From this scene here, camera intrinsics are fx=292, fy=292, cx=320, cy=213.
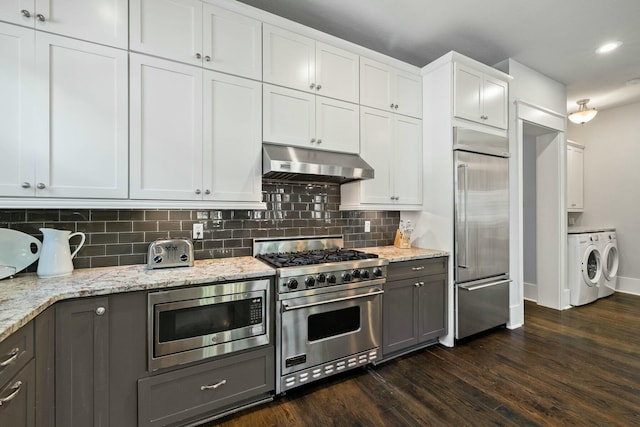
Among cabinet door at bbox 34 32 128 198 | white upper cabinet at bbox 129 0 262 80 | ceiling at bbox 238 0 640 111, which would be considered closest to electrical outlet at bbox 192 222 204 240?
cabinet door at bbox 34 32 128 198

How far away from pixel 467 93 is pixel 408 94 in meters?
0.58

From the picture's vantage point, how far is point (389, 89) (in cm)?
287

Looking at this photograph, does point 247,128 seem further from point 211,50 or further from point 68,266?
point 68,266

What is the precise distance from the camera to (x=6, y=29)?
5.14ft

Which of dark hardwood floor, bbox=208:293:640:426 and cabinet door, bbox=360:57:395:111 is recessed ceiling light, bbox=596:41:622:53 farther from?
dark hardwood floor, bbox=208:293:640:426

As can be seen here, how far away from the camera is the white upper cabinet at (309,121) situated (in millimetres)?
2295

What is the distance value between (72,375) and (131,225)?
0.97 m

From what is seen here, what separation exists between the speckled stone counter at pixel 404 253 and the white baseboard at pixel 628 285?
428 cm

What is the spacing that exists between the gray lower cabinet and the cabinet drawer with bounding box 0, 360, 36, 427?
2157mm

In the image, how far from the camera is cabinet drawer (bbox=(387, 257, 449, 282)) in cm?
254

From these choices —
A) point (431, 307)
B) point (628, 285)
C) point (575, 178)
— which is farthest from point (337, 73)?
point (628, 285)

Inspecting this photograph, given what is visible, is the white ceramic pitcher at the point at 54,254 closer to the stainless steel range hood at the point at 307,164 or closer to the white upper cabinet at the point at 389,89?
the stainless steel range hood at the point at 307,164

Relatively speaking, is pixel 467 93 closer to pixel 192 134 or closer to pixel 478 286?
pixel 478 286

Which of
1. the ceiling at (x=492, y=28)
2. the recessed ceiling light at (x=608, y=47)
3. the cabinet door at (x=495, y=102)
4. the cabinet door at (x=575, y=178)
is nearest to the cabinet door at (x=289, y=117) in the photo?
the ceiling at (x=492, y=28)
